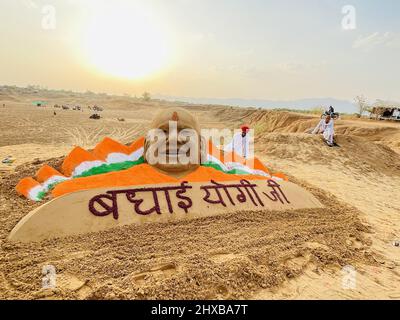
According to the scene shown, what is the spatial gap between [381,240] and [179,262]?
313cm

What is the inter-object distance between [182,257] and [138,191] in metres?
1.32

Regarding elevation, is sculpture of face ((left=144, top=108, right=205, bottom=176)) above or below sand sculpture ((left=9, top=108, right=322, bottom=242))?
above

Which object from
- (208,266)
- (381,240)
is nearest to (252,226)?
(208,266)

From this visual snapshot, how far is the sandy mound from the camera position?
2637mm

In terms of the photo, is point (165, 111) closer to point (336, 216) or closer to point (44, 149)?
point (336, 216)

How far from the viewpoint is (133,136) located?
1566 cm

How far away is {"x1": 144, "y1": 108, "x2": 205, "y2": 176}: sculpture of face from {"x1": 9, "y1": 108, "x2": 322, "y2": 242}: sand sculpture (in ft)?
0.06

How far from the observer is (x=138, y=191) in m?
4.11

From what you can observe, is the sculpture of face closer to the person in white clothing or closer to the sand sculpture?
the sand sculpture

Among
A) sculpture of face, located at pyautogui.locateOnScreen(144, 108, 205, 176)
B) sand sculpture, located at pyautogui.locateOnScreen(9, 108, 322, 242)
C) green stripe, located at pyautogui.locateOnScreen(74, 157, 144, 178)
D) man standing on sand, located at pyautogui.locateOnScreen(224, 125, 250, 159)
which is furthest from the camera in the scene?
man standing on sand, located at pyautogui.locateOnScreen(224, 125, 250, 159)

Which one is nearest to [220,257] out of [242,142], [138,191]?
[138,191]

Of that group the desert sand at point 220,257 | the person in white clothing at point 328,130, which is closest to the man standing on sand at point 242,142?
the desert sand at point 220,257

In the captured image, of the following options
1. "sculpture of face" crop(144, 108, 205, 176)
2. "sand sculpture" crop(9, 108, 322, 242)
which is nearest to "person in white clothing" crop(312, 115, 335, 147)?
"sand sculpture" crop(9, 108, 322, 242)

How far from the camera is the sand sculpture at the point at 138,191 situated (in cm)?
353
